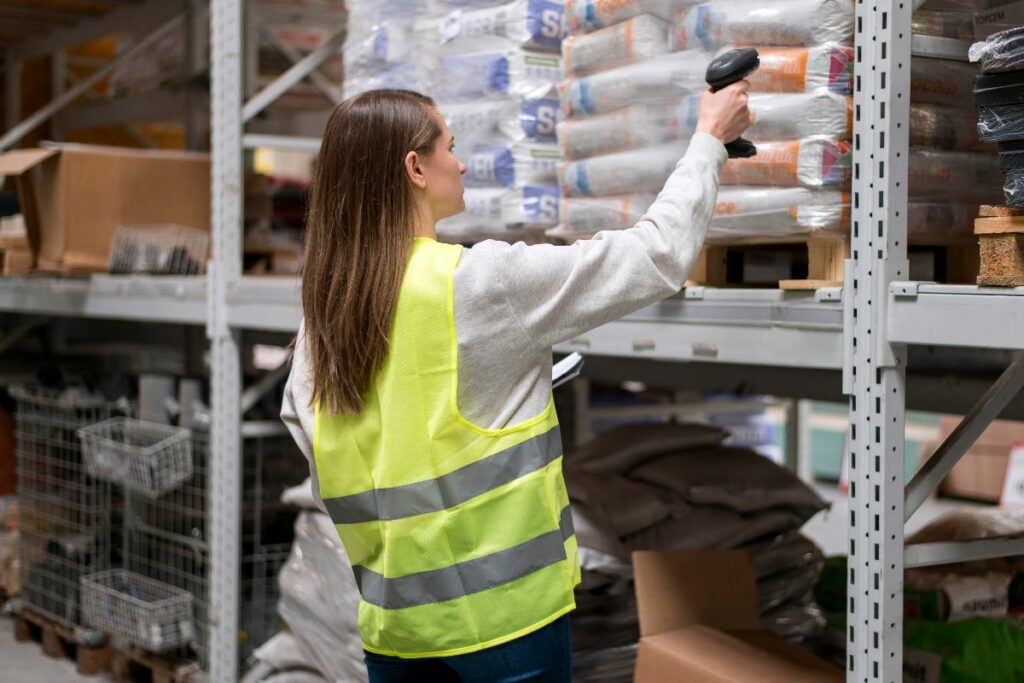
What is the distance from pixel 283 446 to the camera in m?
4.71

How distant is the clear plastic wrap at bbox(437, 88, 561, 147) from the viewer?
3.16 m

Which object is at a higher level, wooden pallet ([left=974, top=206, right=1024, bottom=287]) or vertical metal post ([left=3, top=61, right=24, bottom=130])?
vertical metal post ([left=3, top=61, right=24, bottom=130])

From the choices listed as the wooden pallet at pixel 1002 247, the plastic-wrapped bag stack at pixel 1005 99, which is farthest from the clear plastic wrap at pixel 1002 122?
the wooden pallet at pixel 1002 247

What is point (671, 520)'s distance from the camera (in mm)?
3574

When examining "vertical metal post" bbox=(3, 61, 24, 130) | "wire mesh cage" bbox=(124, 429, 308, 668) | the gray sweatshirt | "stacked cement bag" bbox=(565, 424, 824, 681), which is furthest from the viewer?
"vertical metal post" bbox=(3, 61, 24, 130)

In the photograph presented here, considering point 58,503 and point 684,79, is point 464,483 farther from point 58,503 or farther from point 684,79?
point 58,503

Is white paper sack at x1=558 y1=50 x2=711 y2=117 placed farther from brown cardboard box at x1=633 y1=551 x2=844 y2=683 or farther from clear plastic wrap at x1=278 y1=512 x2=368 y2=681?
clear plastic wrap at x1=278 y1=512 x2=368 y2=681

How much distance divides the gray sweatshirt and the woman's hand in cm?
11

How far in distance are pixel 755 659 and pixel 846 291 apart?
3.16ft

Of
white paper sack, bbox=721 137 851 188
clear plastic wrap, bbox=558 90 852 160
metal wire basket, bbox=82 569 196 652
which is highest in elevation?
clear plastic wrap, bbox=558 90 852 160

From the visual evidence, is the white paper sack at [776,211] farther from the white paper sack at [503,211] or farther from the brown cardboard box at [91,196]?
the brown cardboard box at [91,196]

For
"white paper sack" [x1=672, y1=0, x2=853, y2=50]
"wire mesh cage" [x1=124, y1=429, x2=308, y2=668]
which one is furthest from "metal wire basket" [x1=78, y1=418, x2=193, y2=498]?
"white paper sack" [x1=672, y1=0, x2=853, y2=50]

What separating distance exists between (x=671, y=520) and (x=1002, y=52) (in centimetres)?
186

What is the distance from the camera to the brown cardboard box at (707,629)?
2.70 meters
